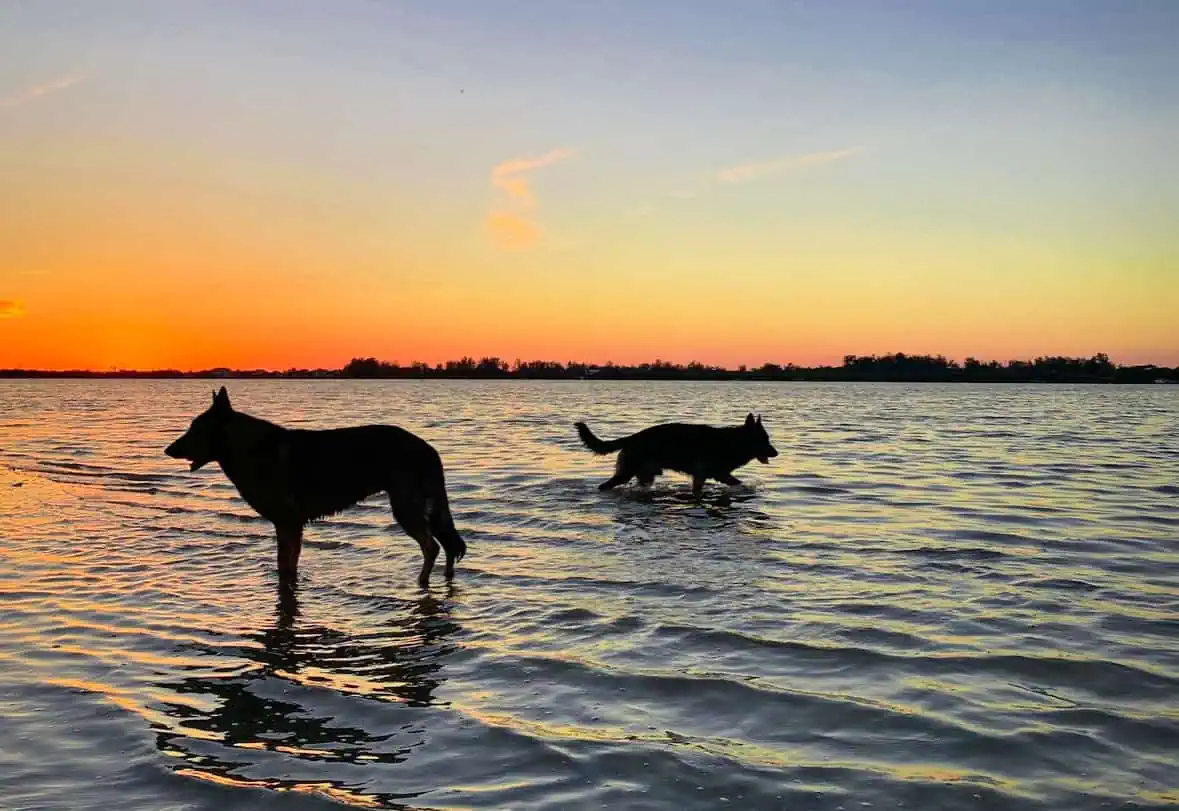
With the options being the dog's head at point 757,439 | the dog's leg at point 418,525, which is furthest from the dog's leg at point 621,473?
the dog's leg at point 418,525

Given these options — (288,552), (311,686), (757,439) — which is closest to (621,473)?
(757,439)

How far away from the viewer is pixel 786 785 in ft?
16.0

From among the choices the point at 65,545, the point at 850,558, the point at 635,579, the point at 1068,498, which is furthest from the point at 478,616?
the point at 1068,498

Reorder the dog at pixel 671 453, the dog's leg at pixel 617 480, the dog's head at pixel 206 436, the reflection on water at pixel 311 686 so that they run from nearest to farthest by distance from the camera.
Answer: the reflection on water at pixel 311 686, the dog's head at pixel 206 436, the dog at pixel 671 453, the dog's leg at pixel 617 480

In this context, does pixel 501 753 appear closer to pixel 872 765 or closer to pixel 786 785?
pixel 786 785

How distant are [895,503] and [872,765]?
11.6 meters

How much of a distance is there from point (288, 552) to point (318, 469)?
92cm

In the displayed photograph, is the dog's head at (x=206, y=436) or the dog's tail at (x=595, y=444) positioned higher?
the dog's head at (x=206, y=436)

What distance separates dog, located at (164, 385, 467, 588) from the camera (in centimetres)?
1005

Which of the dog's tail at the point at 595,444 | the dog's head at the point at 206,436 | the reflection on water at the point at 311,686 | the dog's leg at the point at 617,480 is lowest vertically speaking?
the reflection on water at the point at 311,686

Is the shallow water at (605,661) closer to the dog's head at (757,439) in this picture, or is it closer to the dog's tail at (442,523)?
the dog's tail at (442,523)

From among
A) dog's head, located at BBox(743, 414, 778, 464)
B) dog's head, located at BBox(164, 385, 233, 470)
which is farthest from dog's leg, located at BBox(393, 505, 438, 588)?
dog's head, located at BBox(743, 414, 778, 464)

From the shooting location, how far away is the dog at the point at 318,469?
10.0 metres

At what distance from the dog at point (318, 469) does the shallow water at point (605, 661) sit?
2.41 ft
